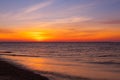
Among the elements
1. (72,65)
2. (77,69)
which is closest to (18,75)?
(77,69)

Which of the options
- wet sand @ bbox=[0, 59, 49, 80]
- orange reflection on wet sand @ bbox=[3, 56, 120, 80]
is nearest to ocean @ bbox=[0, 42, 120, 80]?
orange reflection on wet sand @ bbox=[3, 56, 120, 80]

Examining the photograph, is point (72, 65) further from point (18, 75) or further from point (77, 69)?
point (18, 75)

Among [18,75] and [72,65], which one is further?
[72,65]

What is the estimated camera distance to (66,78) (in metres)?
17.8

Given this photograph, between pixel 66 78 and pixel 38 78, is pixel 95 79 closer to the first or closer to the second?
pixel 66 78

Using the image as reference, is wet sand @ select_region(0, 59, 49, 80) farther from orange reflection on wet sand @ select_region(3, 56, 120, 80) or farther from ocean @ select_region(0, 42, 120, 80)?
orange reflection on wet sand @ select_region(3, 56, 120, 80)

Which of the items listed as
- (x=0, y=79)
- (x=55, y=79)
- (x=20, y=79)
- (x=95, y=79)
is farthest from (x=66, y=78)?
(x=0, y=79)

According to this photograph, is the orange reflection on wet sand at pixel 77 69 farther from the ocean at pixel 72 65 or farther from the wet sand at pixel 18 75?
the wet sand at pixel 18 75

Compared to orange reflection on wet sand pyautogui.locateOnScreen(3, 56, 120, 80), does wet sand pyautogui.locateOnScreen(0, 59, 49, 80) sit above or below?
above

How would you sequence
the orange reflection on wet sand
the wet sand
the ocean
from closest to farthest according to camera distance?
the wet sand, the ocean, the orange reflection on wet sand

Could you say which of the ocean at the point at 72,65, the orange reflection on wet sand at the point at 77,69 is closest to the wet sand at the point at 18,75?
the ocean at the point at 72,65

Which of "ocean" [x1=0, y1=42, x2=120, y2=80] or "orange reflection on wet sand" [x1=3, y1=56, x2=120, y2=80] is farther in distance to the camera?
"orange reflection on wet sand" [x1=3, y1=56, x2=120, y2=80]

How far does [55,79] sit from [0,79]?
4.53 metres

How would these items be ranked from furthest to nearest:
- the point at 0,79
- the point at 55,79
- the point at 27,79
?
the point at 55,79, the point at 27,79, the point at 0,79
